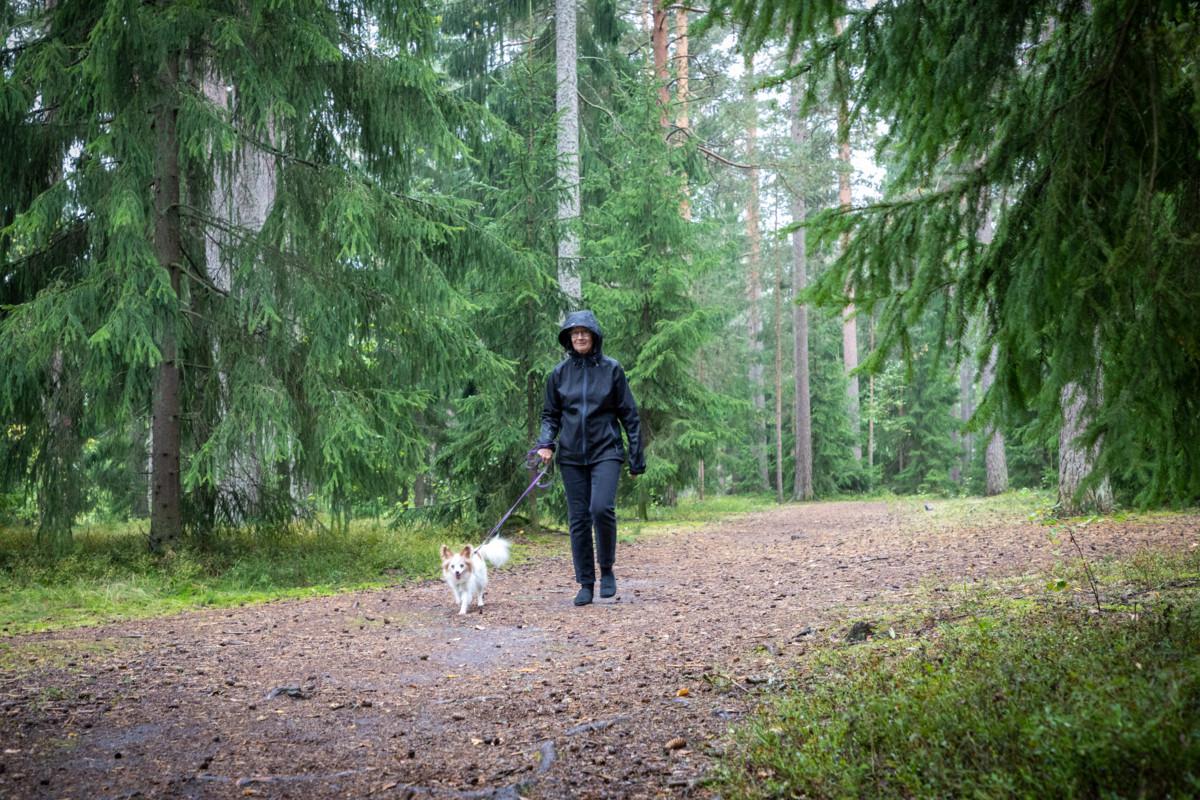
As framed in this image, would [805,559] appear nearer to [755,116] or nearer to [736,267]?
[755,116]

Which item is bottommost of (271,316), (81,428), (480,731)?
(480,731)

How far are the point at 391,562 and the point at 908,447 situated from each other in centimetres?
3189

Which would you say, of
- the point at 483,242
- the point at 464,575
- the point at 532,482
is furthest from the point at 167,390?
the point at 464,575

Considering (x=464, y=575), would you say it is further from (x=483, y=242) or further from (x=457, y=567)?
(x=483, y=242)

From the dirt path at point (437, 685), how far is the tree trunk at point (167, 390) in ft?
8.00

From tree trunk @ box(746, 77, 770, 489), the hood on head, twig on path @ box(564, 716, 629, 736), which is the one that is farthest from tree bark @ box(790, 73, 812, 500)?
twig on path @ box(564, 716, 629, 736)

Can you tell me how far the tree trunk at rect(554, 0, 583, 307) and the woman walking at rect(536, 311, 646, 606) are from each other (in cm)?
612

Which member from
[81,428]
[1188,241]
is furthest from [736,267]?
[1188,241]

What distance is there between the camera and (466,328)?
10539 mm

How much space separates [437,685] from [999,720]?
10.0 ft

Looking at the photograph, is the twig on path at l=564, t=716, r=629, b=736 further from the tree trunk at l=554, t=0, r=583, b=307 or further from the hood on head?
the tree trunk at l=554, t=0, r=583, b=307

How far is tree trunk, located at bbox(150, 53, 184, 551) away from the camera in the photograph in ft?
30.7

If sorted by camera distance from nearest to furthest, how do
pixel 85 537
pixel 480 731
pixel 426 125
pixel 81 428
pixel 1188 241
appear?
1. pixel 1188 241
2. pixel 480 731
3. pixel 81 428
4. pixel 426 125
5. pixel 85 537

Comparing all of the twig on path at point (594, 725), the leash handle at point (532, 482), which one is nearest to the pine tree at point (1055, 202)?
the twig on path at point (594, 725)
